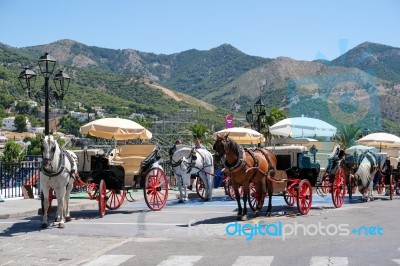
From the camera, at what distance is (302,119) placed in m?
17.7

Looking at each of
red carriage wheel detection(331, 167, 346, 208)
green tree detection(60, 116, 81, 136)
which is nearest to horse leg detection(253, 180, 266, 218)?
red carriage wheel detection(331, 167, 346, 208)

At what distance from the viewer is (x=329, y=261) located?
8.71 m

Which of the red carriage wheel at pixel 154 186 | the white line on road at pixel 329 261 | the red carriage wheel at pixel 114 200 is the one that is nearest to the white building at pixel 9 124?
the red carriage wheel at pixel 114 200

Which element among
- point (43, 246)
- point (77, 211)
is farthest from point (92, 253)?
point (77, 211)

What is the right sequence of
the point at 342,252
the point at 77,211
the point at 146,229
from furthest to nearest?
the point at 77,211 → the point at 146,229 → the point at 342,252

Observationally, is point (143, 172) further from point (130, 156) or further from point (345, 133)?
point (345, 133)

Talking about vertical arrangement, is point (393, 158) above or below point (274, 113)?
below

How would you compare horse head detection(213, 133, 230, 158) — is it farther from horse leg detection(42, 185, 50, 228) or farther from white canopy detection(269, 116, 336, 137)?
white canopy detection(269, 116, 336, 137)

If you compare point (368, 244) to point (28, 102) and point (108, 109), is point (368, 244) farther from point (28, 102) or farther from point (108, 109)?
point (28, 102)

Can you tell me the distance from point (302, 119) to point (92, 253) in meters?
9.61

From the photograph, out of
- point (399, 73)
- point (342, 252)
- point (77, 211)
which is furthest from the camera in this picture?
point (399, 73)

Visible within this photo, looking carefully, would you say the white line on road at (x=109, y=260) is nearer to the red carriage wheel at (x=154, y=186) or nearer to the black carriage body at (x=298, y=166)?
the red carriage wheel at (x=154, y=186)

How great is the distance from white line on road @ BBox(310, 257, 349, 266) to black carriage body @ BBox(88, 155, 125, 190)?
7.81 metres

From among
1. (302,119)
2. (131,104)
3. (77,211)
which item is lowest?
(77,211)
